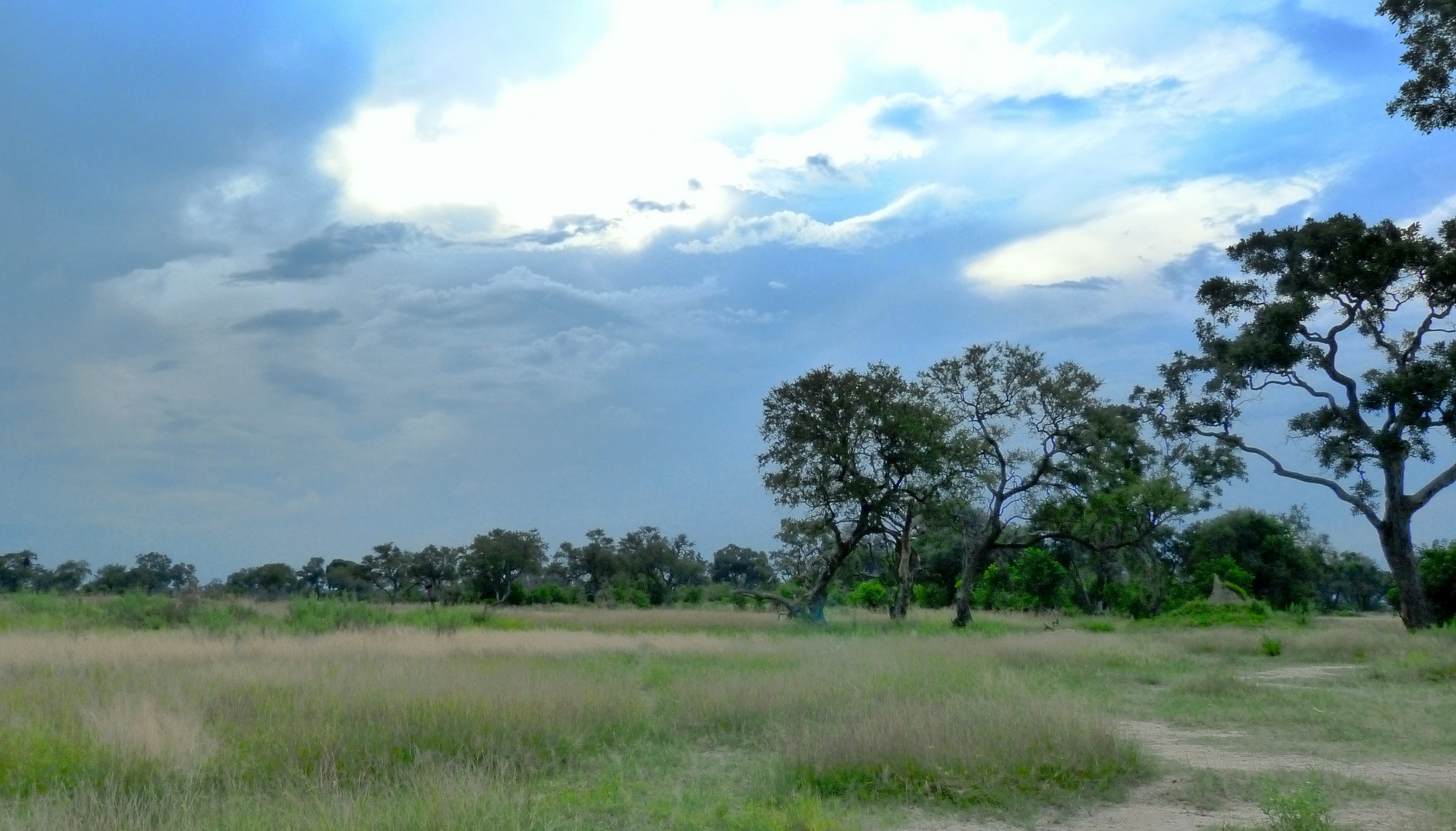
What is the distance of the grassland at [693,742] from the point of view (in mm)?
7379

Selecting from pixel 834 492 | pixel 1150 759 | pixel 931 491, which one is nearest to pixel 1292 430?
pixel 931 491

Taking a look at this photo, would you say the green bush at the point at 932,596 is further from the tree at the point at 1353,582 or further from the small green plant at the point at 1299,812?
the small green plant at the point at 1299,812

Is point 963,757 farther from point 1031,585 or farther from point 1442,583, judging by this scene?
point 1031,585

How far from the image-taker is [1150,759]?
9008 millimetres

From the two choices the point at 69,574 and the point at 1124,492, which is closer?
the point at 1124,492

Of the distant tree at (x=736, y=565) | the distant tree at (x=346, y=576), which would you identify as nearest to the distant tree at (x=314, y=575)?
the distant tree at (x=346, y=576)

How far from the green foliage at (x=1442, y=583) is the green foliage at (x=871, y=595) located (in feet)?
95.6

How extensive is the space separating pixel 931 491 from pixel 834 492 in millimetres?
3268

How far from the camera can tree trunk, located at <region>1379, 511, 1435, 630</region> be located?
2541 cm

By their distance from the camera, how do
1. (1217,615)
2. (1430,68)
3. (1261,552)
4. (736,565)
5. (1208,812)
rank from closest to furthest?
1. (1208,812)
2. (1430,68)
3. (1217,615)
4. (1261,552)
5. (736,565)

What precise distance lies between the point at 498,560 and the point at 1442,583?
1774 inches

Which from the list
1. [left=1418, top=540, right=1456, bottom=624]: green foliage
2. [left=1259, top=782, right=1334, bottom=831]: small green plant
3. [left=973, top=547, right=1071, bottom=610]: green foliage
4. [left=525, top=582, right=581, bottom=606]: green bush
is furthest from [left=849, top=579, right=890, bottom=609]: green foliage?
[left=1259, top=782, right=1334, bottom=831]: small green plant

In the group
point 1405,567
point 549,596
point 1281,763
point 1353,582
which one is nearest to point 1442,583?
point 1405,567

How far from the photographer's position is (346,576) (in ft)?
229
